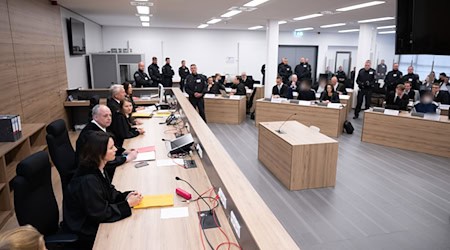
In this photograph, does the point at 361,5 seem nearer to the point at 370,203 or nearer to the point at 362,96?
the point at 362,96

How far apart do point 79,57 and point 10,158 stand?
5.28 metres

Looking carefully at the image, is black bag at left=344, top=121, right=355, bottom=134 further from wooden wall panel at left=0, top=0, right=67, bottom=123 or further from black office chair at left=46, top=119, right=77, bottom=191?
wooden wall panel at left=0, top=0, right=67, bottom=123

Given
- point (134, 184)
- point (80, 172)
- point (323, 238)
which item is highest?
point (80, 172)

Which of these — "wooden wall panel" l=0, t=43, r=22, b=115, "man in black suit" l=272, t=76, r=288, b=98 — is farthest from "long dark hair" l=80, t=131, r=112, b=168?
"man in black suit" l=272, t=76, r=288, b=98

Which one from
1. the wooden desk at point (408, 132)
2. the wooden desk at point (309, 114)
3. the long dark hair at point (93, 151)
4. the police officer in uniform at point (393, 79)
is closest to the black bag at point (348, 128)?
the wooden desk at point (309, 114)

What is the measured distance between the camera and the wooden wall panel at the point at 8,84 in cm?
426

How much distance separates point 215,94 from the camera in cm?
917

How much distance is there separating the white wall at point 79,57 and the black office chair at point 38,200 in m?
5.70

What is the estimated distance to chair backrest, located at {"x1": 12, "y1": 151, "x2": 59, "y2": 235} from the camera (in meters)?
2.19

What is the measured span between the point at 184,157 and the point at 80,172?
4.40 ft

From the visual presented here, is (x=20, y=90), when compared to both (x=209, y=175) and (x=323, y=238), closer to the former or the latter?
(x=209, y=175)

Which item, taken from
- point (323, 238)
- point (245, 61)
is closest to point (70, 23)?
point (323, 238)

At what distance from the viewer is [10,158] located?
159 inches

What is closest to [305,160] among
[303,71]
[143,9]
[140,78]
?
[143,9]
